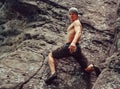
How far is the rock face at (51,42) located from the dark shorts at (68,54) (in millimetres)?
529

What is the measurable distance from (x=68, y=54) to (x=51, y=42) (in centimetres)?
238

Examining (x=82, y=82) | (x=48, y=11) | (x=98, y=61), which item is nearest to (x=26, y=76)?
(x=82, y=82)

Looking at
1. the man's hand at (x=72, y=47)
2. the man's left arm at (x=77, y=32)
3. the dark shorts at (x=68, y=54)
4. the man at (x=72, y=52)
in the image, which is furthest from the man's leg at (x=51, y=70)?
the man's left arm at (x=77, y=32)

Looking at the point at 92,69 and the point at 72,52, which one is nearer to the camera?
the point at 72,52

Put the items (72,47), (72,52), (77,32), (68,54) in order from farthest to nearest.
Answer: (68,54) → (77,32) → (72,52) → (72,47)

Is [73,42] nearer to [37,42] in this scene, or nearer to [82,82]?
[82,82]

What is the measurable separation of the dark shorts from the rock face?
0.53m

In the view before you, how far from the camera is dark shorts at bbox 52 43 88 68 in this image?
15.5m

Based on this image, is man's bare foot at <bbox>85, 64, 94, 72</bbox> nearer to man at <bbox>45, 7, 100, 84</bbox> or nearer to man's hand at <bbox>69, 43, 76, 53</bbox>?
man at <bbox>45, 7, 100, 84</bbox>

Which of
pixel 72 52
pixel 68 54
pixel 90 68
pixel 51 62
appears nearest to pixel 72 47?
pixel 72 52

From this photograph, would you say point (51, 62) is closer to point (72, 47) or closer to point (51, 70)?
point (51, 70)

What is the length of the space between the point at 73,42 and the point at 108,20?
16.6 ft

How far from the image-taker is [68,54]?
613 inches

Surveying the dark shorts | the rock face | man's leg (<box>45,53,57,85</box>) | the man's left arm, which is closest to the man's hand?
the man's left arm
